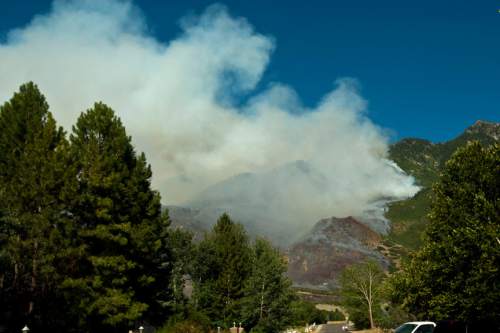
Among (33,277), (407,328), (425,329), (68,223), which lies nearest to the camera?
(425,329)

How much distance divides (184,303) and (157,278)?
79.5 ft

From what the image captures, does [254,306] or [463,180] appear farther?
[254,306]

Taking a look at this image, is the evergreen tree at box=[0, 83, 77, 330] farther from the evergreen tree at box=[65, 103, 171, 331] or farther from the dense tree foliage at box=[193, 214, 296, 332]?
the dense tree foliage at box=[193, 214, 296, 332]

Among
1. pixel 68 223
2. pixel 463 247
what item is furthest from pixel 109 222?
pixel 463 247

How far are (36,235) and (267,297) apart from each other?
1600 inches

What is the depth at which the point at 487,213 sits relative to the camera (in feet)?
112

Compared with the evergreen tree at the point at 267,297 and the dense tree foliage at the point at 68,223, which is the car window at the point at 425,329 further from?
the evergreen tree at the point at 267,297

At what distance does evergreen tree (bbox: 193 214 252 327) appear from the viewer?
7281cm

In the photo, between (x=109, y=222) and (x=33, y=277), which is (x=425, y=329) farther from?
(x=33, y=277)

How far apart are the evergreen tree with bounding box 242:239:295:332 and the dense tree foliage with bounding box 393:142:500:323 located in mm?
27793

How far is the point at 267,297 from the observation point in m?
66.6

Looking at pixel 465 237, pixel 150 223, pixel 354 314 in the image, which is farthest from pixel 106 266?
pixel 354 314

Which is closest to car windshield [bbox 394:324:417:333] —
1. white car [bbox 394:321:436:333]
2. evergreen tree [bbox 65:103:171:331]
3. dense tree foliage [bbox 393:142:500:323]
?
white car [bbox 394:321:436:333]

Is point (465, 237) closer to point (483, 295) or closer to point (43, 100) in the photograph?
point (483, 295)
